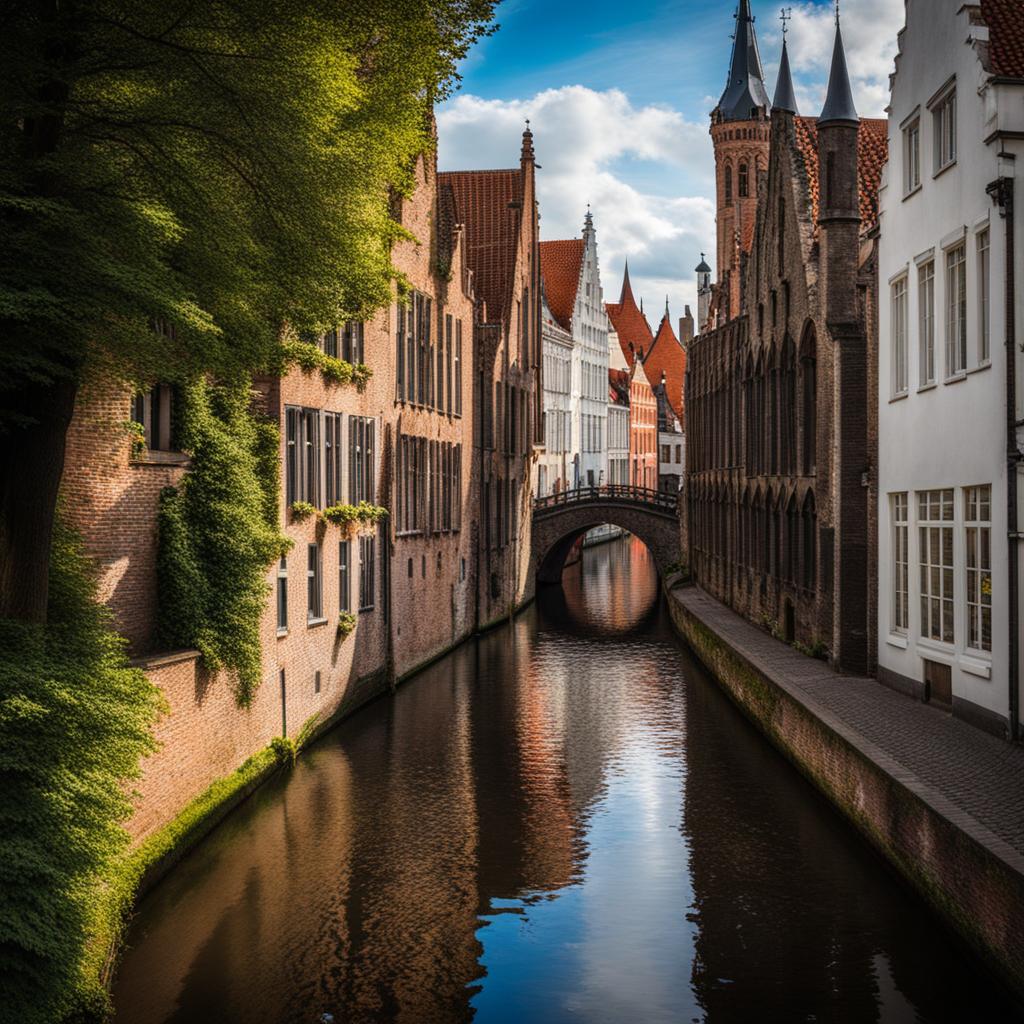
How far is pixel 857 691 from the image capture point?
68.7 ft

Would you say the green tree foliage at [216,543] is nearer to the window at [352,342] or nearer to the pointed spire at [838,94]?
the window at [352,342]

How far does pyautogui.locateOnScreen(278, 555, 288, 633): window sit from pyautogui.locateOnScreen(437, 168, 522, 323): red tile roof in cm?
2356

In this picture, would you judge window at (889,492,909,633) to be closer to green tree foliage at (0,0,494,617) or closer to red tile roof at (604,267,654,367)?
green tree foliage at (0,0,494,617)

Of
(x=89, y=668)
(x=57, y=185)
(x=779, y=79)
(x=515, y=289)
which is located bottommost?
(x=89, y=668)

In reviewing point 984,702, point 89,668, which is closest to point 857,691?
point 984,702

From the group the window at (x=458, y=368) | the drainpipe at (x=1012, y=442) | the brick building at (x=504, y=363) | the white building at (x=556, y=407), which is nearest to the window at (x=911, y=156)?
the drainpipe at (x=1012, y=442)

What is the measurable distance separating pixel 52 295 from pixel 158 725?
563 cm

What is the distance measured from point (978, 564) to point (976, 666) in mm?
1204

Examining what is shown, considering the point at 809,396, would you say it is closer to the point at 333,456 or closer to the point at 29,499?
the point at 333,456

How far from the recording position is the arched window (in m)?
27.5

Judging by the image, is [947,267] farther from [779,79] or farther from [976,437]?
[779,79]

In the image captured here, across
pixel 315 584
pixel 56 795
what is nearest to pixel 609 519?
pixel 315 584

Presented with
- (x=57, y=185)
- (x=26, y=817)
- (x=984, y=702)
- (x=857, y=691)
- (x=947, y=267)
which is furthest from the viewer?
(x=857, y=691)

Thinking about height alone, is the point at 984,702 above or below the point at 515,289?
below
